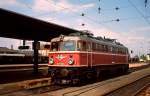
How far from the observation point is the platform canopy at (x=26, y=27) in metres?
18.9

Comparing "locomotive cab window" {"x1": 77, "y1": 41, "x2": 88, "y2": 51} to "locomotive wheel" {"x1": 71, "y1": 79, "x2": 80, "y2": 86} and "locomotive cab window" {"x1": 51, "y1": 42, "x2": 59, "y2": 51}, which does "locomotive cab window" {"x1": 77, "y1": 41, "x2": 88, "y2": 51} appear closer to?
"locomotive cab window" {"x1": 51, "y1": 42, "x2": 59, "y2": 51}

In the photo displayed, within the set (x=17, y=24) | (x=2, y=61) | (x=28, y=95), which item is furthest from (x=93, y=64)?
(x=2, y=61)

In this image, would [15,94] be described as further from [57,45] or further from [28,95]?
[57,45]

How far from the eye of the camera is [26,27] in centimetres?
2233

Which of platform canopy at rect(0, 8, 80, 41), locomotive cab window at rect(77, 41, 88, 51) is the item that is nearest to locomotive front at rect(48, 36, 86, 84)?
locomotive cab window at rect(77, 41, 88, 51)

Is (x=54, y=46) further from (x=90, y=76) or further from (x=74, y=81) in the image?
(x=90, y=76)

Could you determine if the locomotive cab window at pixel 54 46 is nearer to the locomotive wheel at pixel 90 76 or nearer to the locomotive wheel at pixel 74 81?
the locomotive wheel at pixel 74 81

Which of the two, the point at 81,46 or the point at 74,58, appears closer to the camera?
the point at 74,58

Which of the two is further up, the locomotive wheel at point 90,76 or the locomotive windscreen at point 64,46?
the locomotive windscreen at point 64,46

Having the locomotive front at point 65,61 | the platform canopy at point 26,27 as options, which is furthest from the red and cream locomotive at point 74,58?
the platform canopy at point 26,27

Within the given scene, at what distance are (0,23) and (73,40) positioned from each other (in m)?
5.26

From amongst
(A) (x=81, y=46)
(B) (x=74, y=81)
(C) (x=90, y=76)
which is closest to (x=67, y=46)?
(A) (x=81, y=46)

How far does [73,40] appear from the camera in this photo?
1952 centimetres

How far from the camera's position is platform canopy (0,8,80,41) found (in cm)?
1889
